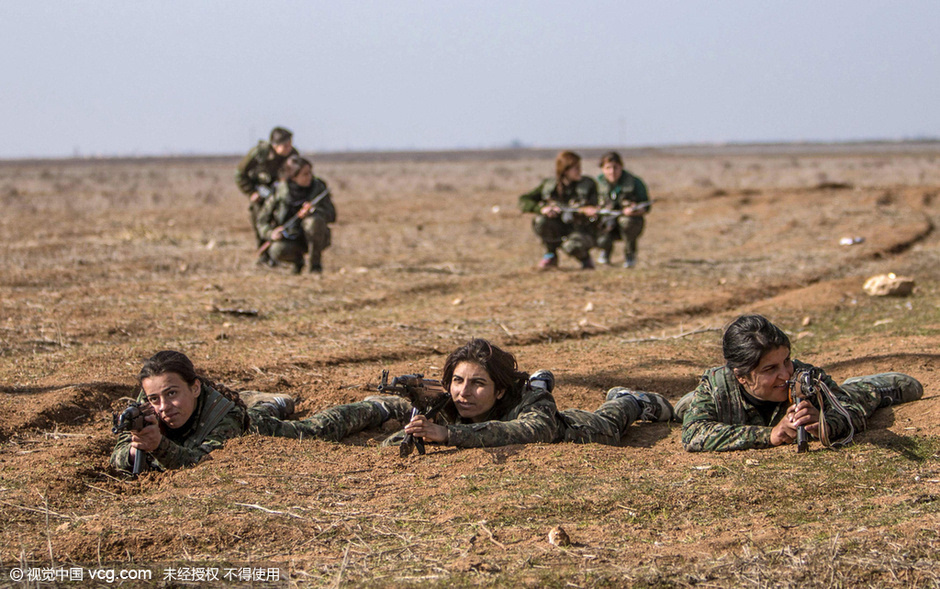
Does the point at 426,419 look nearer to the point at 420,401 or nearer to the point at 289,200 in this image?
the point at 420,401

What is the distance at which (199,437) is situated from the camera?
15.8 feet

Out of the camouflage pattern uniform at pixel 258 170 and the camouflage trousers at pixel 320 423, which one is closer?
the camouflage trousers at pixel 320 423

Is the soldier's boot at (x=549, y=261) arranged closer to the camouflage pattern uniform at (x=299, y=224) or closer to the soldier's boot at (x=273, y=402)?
the camouflage pattern uniform at (x=299, y=224)

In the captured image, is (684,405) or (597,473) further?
(684,405)

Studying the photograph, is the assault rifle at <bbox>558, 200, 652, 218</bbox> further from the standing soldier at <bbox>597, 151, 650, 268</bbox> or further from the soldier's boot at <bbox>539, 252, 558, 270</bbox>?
the soldier's boot at <bbox>539, 252, 558, 270</bbox>

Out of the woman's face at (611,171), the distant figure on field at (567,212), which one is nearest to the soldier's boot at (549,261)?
the distant figure on field at (567,212)

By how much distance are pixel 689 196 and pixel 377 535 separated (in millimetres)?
19547

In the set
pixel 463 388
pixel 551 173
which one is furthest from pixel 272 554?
pixel 551 173

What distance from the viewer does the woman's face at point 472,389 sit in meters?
4.76

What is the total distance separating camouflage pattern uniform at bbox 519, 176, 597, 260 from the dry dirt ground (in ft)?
2.31

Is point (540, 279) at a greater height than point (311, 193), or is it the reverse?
point (311, 193)

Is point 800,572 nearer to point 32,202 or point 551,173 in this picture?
point 32,202

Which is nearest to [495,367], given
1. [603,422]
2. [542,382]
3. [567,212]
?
[542,382]

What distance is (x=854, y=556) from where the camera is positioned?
3312mm
